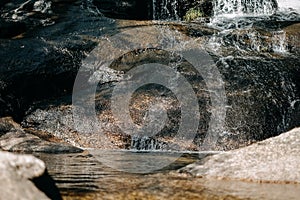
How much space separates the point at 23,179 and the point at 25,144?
813 centimetres

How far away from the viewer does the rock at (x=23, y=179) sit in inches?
152

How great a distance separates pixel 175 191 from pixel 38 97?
11.6 meters

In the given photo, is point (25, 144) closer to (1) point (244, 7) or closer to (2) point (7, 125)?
(2) point (7, 125)

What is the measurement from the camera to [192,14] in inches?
933

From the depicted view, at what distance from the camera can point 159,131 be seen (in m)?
13.5

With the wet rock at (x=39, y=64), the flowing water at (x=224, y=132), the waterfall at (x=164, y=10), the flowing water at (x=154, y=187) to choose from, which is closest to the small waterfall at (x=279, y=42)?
the flowing water at (x=224, y=132)

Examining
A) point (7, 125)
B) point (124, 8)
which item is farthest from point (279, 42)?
point (7, 125)

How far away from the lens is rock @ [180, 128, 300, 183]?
6.56m

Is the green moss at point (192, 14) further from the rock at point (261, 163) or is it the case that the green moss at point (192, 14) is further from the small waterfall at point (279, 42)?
the rock at point (261, 163)

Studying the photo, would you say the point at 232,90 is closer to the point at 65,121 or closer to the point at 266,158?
the point at 65,121

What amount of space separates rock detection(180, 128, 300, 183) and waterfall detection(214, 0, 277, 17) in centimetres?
1740

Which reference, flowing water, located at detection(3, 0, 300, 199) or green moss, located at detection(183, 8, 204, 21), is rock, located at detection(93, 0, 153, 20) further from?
green moss, located at detection(183, 8, 204, 21)

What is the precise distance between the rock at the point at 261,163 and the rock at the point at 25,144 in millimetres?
5084

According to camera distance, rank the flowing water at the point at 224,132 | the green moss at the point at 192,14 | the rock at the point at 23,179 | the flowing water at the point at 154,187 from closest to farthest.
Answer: the rock at the point at 23,179 < the flowing water at the point at 154,187 < the flowing water at the point at 224,132 < the green moss at the point at 192,14
